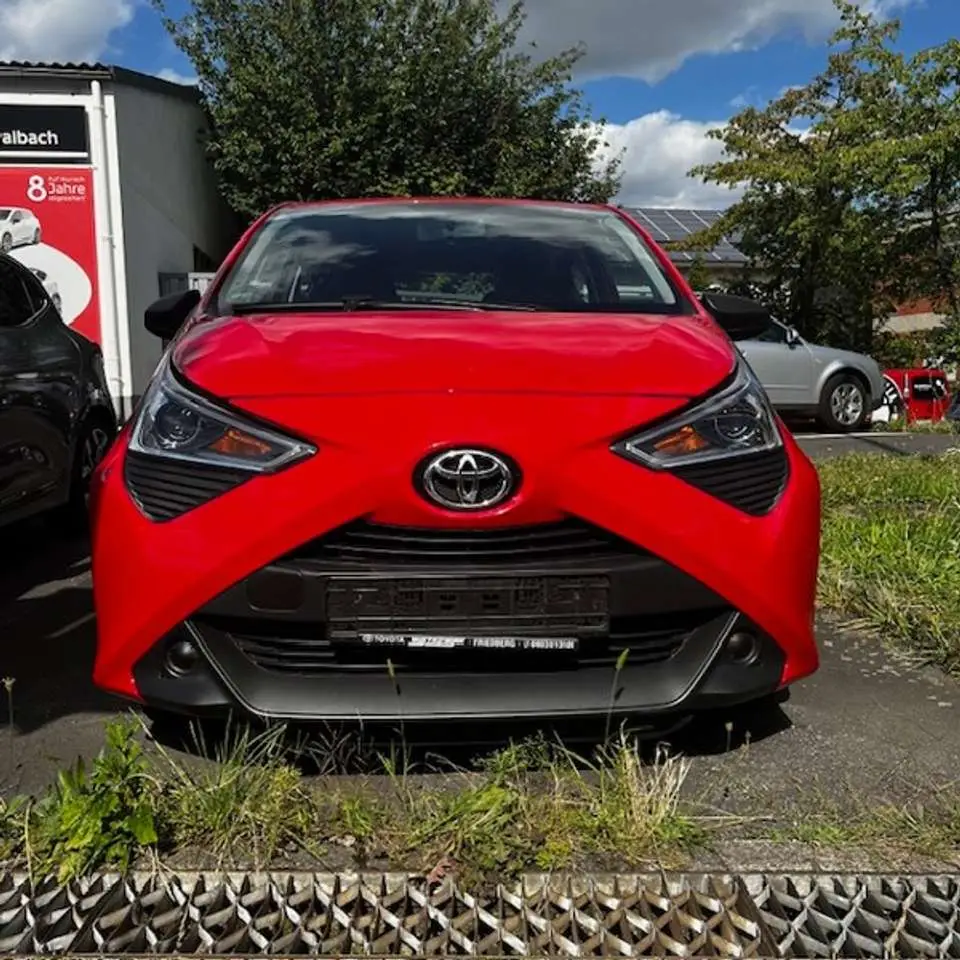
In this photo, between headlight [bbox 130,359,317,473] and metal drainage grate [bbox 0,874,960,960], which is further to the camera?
headlight [bbox 130,359,317,473]

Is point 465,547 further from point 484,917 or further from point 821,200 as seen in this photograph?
point 821,200

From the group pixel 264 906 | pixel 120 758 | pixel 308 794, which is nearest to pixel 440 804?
pixel 308 794

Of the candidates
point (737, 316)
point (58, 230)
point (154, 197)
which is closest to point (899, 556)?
point (737, 316)

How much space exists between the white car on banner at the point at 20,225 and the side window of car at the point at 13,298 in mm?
8353

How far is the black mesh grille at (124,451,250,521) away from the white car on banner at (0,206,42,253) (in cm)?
1145

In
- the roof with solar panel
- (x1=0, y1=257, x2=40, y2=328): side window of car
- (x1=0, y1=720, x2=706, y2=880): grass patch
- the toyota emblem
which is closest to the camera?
(x1=0, y1=720, x2=706, y2=880): grass patch

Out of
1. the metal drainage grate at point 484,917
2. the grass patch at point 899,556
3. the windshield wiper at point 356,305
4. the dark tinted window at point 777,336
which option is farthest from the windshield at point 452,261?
the dark tinted window at point 777,336

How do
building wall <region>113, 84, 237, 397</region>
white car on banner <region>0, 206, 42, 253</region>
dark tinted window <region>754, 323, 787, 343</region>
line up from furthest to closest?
building wall <region>113, 84, 237, 397</region>
white car on banner <region>0, 206, 42, 253</region>
dark tinted window <region>754, 323, 787, 343</region>

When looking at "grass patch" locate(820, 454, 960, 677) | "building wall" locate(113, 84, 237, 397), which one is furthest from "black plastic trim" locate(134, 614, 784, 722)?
"building wall" locate(113, 84, 237, 397)

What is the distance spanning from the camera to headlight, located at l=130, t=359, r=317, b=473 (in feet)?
7.34

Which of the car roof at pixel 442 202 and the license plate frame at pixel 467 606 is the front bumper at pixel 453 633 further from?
the car roof at pixel 442 202

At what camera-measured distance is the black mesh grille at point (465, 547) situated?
7.23ft

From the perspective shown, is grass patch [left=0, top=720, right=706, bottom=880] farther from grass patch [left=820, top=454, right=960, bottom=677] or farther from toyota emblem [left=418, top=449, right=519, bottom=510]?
grass patch [left=820, top=454, right=960, bottom=677]

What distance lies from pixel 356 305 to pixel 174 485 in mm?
979
